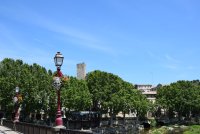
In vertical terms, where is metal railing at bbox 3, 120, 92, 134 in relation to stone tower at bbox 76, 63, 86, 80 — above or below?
below

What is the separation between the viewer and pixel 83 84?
350 ft

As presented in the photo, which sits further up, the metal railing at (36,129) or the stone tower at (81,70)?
the stone tower at (81,70)

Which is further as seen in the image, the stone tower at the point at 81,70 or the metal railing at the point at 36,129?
the stone tower at the point at 81,70

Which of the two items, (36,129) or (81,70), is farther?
(81,70)

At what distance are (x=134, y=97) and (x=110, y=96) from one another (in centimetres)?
1901

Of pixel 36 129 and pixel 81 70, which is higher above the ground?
pixel 81 70

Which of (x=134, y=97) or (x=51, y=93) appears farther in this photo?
(x=134, y=97)

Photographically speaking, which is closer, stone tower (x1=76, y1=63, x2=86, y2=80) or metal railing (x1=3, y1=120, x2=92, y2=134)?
metal railing (x1=3, y1=120, x2=92, y2=134)

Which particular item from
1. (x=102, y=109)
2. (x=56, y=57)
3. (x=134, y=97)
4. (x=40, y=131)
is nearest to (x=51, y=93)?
(x=102, y=109)

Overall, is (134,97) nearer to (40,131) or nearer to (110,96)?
(110,96)

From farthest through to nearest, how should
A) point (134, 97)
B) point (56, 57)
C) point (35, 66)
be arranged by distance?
point (134, 97) < point (35, 66) < point (56, 57)

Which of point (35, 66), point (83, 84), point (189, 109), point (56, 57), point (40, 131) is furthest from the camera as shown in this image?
point (189, 109)

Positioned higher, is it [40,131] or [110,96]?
[110,96]

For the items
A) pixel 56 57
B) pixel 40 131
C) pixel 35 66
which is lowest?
pixel 40 131
